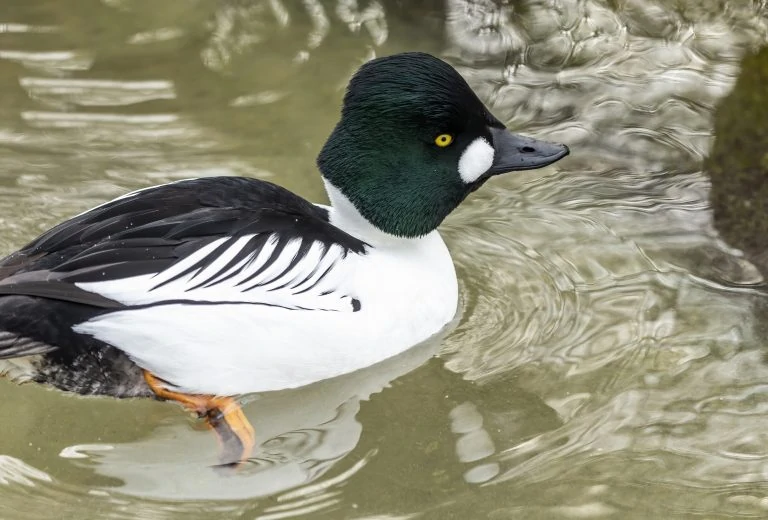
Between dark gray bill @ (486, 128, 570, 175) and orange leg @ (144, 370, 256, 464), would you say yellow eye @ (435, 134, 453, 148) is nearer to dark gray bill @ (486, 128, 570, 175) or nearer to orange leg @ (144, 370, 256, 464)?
dark gray bill @ (486, 128, 570, 175)

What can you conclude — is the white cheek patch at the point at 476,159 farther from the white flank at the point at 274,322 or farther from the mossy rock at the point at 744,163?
the mossy rock at the point at 744,163

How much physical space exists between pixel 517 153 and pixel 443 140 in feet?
1.19

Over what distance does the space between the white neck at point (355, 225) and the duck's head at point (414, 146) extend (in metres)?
0.03

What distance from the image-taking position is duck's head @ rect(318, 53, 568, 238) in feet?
15.4

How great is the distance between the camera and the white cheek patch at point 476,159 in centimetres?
495

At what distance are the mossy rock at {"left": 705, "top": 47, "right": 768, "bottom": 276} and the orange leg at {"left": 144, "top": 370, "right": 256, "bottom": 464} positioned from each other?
274 centimetres

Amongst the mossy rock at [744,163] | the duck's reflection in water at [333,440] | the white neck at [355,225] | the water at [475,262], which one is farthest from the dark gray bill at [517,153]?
the mossy rock at [744,163]

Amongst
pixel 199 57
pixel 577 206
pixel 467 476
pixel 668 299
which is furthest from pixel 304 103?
pixel 467 476

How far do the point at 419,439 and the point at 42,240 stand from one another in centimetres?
174

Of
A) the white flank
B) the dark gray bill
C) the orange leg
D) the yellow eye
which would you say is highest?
the yellow eye

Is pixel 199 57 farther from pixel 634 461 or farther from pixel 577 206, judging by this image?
pixel 634 461

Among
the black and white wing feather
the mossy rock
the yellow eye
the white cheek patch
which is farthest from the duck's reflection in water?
the mossy rock

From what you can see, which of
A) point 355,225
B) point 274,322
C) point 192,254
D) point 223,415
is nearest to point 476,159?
point 355,225

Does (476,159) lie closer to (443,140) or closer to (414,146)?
(443,140)
